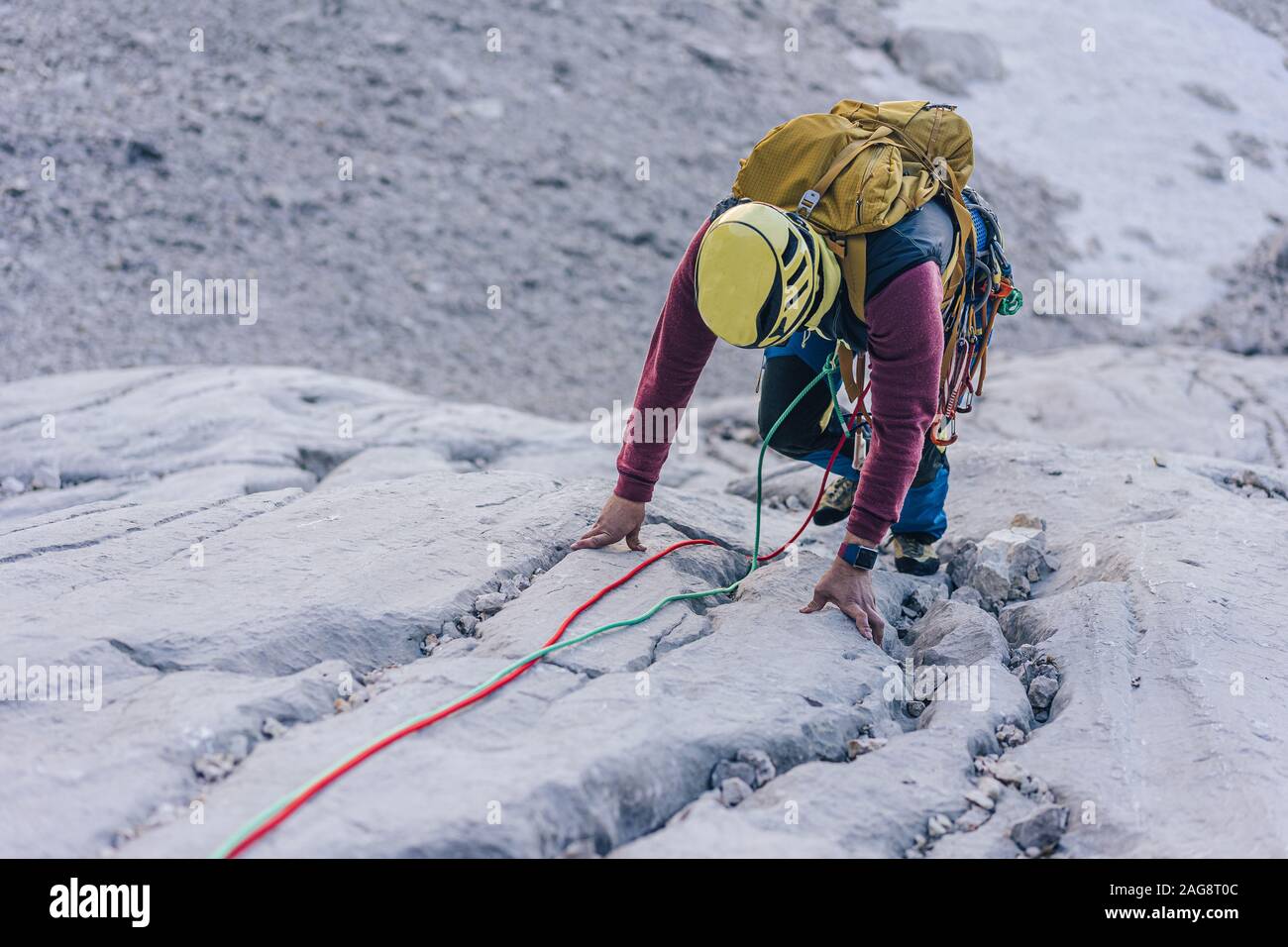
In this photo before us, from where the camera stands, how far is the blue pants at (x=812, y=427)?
14.0ft

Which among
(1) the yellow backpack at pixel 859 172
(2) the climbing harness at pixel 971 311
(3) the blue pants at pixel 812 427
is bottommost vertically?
(3) the blue pants at pixel 812 427

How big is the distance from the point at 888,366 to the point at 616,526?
1.22 m

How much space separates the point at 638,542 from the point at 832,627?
0.86m

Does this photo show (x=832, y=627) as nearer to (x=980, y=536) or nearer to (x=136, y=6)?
(x=980, y=536)

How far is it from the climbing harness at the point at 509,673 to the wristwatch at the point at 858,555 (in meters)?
0.53

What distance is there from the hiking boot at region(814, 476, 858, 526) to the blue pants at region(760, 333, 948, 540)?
0.32 metres

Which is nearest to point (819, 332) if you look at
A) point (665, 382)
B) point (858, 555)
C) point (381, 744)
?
point (665, 382)

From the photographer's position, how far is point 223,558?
3.92 m

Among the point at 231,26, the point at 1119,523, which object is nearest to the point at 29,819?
the point at 1119,523

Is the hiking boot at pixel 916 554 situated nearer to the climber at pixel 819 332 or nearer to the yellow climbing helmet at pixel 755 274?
the climber at pixel 819 332

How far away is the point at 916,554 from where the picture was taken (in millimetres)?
4492

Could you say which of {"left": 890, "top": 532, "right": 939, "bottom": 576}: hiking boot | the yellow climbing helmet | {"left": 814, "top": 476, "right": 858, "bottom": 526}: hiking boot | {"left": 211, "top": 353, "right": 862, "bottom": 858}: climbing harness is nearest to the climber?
the yellow climbing helmet

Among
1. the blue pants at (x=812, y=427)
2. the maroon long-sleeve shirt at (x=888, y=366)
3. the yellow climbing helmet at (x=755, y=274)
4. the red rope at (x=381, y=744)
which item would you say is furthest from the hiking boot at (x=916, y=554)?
the yellow climbing helmet at (x=755, y=274)

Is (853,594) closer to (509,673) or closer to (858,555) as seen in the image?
(858,555)
